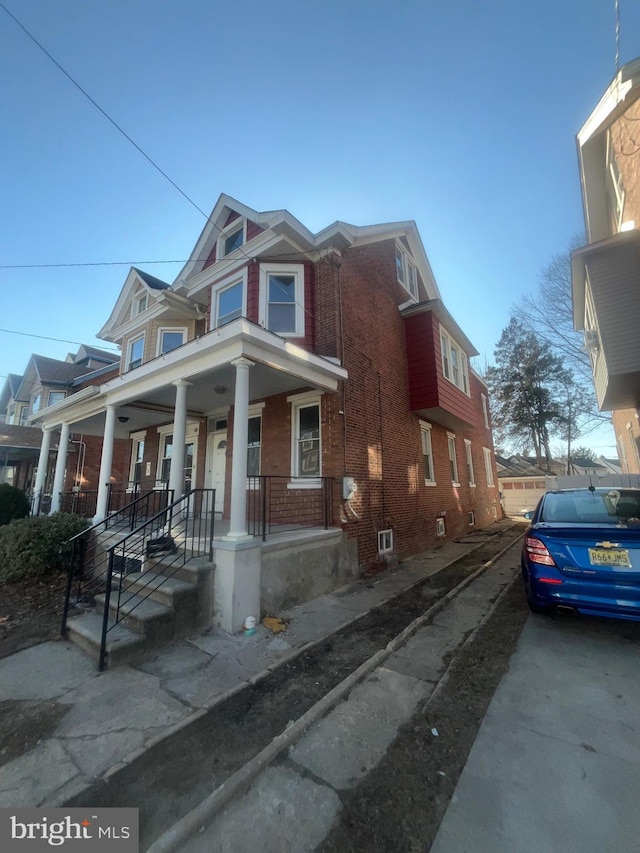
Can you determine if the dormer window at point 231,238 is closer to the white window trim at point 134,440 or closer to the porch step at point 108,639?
the white window trim at point 134,440

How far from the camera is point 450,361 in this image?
12.6 meters

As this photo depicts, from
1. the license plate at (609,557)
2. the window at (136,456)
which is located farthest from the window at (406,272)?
the window at (136,456)

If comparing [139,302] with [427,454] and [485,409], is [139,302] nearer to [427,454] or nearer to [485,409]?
[427,454]

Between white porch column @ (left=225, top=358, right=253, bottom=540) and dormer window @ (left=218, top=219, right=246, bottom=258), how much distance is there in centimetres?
560

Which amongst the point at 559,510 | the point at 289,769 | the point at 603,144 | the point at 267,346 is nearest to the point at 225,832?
the point at 289,769

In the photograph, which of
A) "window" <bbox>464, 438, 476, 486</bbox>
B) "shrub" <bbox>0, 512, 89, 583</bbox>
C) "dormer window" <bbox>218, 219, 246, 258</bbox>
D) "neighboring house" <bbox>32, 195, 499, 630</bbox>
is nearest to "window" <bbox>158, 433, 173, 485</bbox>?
"neighboring house" <bbox>32, 195, 499, 630</bbox>

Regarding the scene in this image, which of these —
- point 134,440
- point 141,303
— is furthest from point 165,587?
point 141,303

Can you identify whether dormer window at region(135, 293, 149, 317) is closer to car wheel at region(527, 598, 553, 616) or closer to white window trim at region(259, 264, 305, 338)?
white window trim at region(259, 264, 305, 338)

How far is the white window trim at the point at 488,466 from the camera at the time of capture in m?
18.0

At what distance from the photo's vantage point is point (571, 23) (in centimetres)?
660

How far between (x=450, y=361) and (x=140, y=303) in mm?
11040

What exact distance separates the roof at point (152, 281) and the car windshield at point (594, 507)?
1257 centimetres

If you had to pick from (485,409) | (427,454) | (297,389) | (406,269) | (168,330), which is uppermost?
(406,269)

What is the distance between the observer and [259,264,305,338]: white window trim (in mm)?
8414
